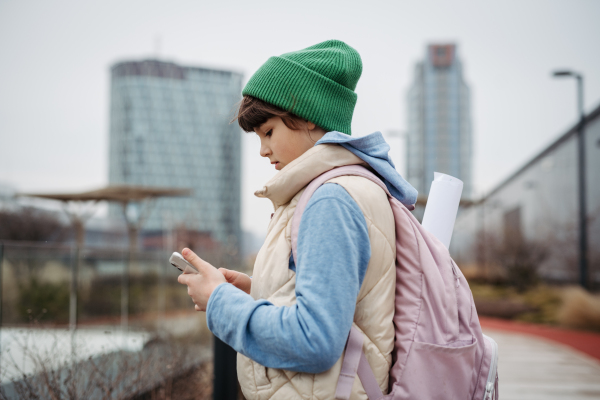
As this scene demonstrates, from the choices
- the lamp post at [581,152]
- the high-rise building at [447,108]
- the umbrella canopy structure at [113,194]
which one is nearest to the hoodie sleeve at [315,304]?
the lamp post at [581,152]

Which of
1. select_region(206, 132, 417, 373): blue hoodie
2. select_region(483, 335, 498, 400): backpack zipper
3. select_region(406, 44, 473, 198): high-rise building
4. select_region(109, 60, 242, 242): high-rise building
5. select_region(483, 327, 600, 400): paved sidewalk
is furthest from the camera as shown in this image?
select_region(109, 60, 242, 242): high-rise building

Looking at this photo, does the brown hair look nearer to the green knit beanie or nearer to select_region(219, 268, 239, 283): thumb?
the green knit beanie

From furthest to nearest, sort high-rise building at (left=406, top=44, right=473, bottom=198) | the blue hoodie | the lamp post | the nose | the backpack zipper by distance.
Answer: high-rise building at (left=406, top=44, right=473, bottom=198)
the lamp post
the nose
the backpack zipper
the blue hoodie

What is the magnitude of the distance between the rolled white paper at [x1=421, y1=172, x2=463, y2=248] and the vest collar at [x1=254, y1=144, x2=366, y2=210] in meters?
0.57

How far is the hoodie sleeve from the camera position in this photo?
977 mm

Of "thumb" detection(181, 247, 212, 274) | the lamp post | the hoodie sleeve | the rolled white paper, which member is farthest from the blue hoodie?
the lamp post

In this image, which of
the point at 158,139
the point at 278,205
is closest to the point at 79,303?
the point at 278,205

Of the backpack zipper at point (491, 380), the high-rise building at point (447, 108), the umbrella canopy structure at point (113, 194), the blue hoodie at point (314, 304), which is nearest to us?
the blue hoodie at point (314, 304)

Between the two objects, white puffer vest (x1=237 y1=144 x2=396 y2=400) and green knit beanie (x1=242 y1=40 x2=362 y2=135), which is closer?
white puffer vest (x1=237 y1=144 x2=396 y2=400)

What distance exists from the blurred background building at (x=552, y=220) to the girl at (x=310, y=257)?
53.1ft

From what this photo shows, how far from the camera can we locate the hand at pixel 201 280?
3.75 ft

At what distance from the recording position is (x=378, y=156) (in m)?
1.23

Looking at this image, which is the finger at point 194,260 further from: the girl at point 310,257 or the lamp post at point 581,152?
the lamp post at point 581,152

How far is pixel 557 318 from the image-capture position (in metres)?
12.6
